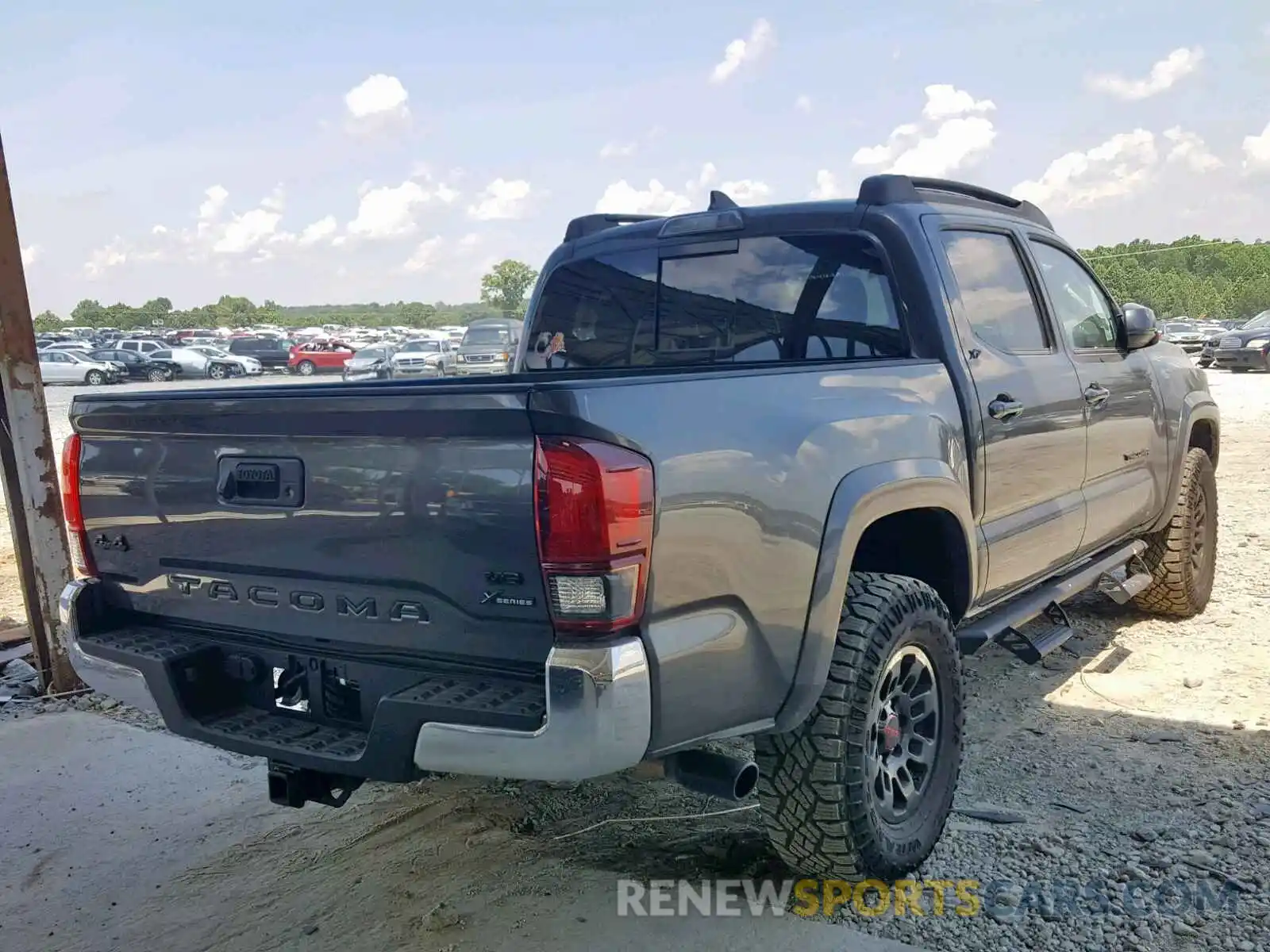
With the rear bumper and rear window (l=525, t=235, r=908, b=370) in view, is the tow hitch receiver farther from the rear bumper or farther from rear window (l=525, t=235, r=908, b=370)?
rear window (l=525, t=235, r=908, b=370)

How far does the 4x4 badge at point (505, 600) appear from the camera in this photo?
2.30 metres

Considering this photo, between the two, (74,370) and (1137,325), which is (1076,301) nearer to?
(1137,325)

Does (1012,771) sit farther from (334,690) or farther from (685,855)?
(334,690)

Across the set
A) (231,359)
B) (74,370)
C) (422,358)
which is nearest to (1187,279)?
(422,358)

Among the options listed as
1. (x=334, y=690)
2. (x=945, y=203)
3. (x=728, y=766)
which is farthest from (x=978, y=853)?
(x=945, y=203)

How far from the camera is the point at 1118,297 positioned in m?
56.0

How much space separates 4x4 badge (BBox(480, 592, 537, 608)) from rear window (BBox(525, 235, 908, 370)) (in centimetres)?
168

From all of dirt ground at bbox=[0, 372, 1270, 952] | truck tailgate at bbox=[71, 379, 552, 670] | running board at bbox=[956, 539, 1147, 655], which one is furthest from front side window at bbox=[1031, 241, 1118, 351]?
truck tailgate at bbox=[71, 379, 552, 670]

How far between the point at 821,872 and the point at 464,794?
1.47 m

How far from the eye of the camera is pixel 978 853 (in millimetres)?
3305

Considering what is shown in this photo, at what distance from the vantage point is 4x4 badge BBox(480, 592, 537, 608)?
2.30m

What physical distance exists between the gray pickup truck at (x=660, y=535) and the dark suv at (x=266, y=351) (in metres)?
44.6

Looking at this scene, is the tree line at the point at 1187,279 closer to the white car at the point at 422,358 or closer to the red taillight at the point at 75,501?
the white car at the point at 422,358

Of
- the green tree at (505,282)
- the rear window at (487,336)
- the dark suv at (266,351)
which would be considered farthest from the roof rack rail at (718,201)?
the green tree at (505,282)
